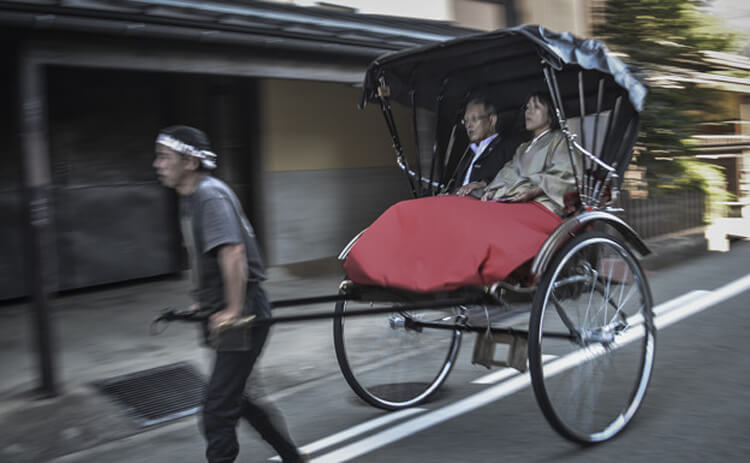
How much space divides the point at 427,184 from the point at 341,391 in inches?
58.7

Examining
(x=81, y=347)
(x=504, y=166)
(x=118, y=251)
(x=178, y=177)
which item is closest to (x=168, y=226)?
(x=118, y=251)

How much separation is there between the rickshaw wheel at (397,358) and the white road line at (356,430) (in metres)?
0.06

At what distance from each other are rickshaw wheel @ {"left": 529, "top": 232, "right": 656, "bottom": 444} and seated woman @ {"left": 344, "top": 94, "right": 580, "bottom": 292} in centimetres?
27

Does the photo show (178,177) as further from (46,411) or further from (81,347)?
(81,347)

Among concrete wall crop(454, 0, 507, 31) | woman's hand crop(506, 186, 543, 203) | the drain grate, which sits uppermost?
concrete wall crop(454, 0, 507, 31)

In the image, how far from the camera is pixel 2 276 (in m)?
6.70

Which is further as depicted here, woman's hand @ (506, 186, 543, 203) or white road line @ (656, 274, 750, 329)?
white road line @ (656, 274, 750, 329)

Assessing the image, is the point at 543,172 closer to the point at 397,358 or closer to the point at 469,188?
the point at 469,188

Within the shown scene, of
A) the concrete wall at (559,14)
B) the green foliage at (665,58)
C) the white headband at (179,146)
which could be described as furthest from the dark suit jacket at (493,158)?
the concrete wall at (559,14)

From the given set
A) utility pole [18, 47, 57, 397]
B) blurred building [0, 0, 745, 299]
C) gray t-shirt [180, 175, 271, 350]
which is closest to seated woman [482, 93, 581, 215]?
gray t-shirt [180, 175, 271, 350]

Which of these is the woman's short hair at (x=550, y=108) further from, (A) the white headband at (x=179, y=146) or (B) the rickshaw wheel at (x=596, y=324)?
(A) the white headband at (x=179, y=146)

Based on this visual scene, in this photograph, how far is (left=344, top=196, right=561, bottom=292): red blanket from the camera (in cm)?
347

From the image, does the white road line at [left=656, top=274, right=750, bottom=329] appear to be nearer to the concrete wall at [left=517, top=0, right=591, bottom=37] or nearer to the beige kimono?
the beige kimono

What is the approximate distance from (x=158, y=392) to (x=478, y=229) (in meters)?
2.51
